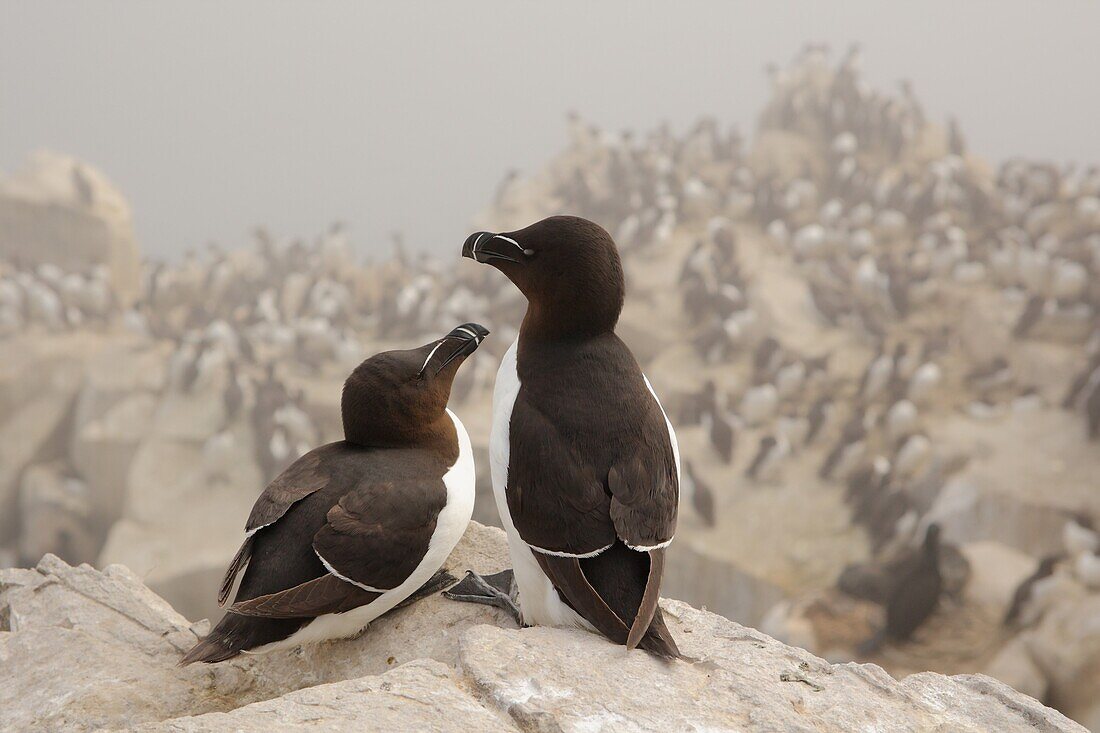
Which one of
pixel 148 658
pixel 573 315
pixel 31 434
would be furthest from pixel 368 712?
pixel 31 434

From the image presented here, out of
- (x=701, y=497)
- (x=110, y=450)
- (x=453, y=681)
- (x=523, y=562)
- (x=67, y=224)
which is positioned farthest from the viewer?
(x=67, y=224)

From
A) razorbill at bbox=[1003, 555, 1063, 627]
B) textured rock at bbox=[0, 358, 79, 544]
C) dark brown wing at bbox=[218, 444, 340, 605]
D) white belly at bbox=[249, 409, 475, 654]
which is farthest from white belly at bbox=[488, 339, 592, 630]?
textured rock at bbox=[0, 358, 79, 544]

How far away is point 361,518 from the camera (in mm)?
2301

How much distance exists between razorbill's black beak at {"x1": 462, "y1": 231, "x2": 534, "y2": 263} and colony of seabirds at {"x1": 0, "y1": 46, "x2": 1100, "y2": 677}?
551cm

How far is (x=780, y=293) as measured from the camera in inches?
547

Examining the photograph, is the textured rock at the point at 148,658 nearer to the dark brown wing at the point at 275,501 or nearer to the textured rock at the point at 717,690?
the textured rock at the point at 717,690

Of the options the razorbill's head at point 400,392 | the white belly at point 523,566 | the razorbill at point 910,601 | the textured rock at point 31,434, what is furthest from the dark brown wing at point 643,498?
the textured rock at point 31,434

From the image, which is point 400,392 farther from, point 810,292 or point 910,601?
point 810,292

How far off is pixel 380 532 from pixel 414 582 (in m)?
0.23

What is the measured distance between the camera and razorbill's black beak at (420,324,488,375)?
254cm

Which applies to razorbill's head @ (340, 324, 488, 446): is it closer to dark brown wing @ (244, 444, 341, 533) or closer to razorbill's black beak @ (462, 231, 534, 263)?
dark brown wing @ (244, 444, 341, 533)

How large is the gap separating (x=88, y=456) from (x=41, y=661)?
933cm

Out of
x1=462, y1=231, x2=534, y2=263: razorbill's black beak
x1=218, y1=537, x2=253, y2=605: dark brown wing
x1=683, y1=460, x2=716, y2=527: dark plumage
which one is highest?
x1=462, y1=231, x2=534, y2=263: razorbill's black beak

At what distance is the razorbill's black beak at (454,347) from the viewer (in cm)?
254
